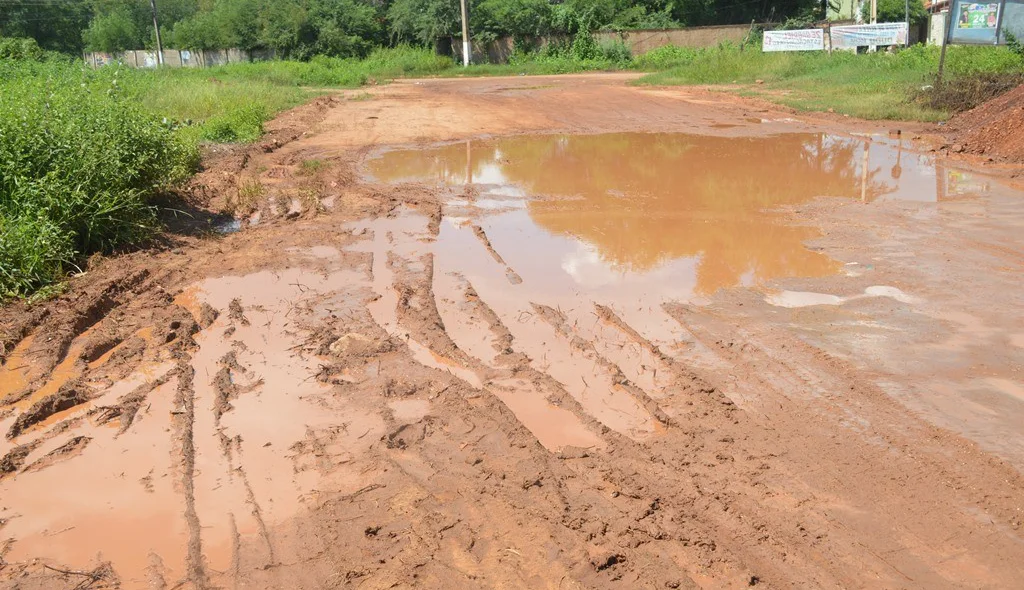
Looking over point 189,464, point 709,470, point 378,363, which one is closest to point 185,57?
point 378,363

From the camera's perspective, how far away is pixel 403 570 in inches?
139

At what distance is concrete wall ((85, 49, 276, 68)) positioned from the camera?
45719mm

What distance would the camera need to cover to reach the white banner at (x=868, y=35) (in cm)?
2873

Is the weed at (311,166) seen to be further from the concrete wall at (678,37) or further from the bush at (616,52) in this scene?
the concrete wall at (678,37)

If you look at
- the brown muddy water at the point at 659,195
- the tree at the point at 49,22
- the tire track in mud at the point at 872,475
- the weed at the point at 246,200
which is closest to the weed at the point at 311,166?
the brown muddy water at the point at 659,195

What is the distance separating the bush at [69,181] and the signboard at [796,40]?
2669 centimetres

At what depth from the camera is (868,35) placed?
29.4 meters

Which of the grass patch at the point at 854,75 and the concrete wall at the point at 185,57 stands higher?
the concrete wall at the point at 185,57

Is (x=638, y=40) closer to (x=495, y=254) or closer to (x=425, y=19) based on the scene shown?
(x=425, y=19)

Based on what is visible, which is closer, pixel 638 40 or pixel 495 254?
pixel 495 254

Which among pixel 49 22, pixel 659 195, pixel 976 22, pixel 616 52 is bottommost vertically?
pixel 659 195

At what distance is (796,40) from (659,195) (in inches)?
935

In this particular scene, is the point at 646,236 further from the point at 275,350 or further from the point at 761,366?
the point at 275,350

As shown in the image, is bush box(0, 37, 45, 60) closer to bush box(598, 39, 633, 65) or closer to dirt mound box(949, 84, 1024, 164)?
bush box(598, 39, 633, 65)
